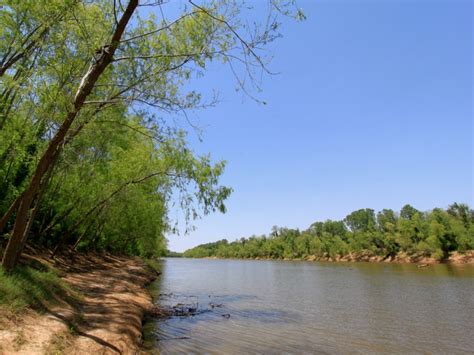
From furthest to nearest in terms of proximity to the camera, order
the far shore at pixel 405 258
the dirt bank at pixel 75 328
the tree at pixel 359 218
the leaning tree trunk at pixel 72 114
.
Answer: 1. the tree at pixel 359 218
2. the far shore at pixel 405 258
3. the leaning tree trunk at pixel 72 114
4. the dirt bank at pixel 75 328

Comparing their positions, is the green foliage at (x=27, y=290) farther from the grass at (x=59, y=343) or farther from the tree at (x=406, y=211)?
the tree at (x=406, y=211)

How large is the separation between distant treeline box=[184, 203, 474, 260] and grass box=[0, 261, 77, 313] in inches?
3249

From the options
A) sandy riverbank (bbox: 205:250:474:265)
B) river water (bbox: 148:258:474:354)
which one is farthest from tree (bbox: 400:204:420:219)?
river water (bbox: 148:258:474:354)

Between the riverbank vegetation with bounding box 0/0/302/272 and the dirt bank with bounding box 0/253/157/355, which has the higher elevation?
the riverbank vegetation with bounding box 0/0/302/272

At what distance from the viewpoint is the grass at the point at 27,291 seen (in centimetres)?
930

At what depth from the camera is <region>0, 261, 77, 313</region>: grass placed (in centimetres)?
930

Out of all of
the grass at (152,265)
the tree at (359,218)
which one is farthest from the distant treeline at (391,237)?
the grass at (152,265)

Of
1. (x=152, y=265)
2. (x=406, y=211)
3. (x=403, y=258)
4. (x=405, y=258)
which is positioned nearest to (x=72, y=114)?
(x=152, y=265)

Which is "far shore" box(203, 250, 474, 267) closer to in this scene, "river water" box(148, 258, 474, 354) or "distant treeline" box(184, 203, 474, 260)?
"distant treeline" box(184, 203, 474, 260)

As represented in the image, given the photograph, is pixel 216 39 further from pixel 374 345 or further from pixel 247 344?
pixel 374 345

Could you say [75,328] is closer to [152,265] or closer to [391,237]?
[152,265]

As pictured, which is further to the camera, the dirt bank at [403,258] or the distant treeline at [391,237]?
the distant treeline at [391,237]

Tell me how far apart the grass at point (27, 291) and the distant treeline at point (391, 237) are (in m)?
Result: 82.5

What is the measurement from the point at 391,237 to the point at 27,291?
321ft
